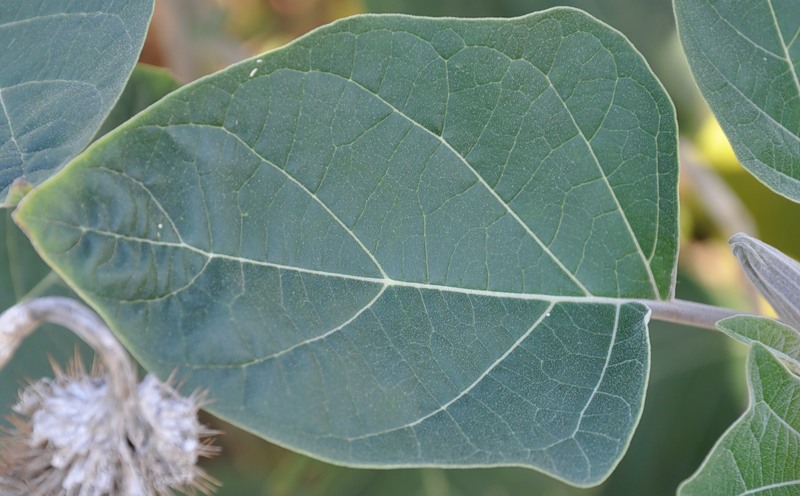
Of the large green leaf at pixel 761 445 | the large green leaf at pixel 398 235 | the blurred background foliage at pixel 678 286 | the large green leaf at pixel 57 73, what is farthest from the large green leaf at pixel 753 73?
the blurred background foliage at pixel 678 286

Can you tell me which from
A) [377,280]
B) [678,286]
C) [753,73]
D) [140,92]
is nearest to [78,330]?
[377,280]

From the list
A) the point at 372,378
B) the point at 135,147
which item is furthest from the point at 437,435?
the point at 135,147

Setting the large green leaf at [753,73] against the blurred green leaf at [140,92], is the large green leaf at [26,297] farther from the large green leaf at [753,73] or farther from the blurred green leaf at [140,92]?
the large green leaf at [753,73]

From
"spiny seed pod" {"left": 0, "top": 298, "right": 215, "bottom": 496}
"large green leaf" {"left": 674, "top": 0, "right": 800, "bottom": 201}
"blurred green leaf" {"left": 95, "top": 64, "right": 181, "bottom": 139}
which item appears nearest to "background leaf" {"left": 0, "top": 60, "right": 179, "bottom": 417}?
"blurred green leaf" {"left": 95, "top": 64, "right": 181, "bottom": 139}

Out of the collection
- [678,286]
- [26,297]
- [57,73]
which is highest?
[57,73]

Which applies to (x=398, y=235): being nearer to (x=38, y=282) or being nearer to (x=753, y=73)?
(x=753, y=73)

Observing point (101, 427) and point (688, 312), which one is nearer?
point (101, 427)

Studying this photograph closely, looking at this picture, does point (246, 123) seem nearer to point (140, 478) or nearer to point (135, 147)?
point (135, 147)
